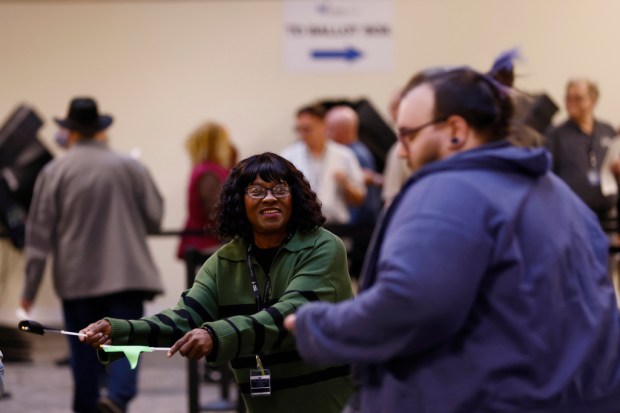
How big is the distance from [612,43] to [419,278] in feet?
25.8

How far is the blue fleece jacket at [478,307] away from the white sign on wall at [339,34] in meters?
7.92

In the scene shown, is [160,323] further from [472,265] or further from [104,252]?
[104,252]

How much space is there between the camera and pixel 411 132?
2.49 meters

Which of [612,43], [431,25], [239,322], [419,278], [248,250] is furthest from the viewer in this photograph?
[431,25]

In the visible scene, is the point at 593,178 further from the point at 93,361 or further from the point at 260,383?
the point at 260,383

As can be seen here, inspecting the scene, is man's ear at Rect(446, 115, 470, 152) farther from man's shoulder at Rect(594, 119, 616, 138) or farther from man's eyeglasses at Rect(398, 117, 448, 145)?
man's shoulder at Rect(594, 119, 616, 138)

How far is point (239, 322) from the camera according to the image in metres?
3.27

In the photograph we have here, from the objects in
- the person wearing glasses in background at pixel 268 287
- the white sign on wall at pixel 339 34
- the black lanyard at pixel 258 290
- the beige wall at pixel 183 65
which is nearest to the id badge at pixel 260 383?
the person wearing glasses in background at pixel 268 287

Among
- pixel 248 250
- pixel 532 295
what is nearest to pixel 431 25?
pixel 248 250

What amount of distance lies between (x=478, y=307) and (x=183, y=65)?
830 cm

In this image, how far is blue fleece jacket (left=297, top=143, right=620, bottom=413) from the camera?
2.26 m

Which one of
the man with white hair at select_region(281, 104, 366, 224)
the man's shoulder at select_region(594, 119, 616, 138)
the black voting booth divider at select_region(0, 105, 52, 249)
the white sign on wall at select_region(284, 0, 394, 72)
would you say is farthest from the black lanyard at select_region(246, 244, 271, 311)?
the white sign on wall at select_region(284, 0, 394, 72)

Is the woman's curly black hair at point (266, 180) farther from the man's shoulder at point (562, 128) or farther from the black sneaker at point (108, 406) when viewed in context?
the man's shoulder at point (562, 128)

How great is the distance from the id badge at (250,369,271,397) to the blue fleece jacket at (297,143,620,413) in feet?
3.40
